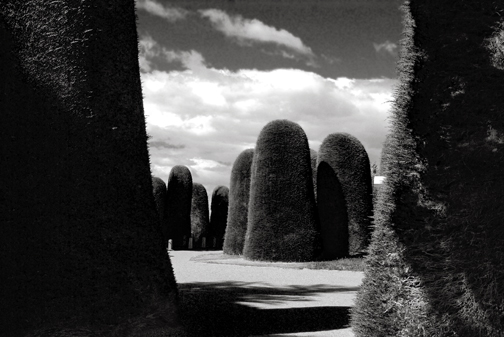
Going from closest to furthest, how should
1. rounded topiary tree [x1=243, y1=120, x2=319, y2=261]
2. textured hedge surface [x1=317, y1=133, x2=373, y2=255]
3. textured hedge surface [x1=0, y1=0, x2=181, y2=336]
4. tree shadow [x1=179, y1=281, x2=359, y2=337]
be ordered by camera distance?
textured hedge surface [x1=0, y1=0, x2=181, y2=336], tree shadow [x1=179, y1=281, x2=359, y2=337], rounded topiary tree [x1=243, y1=120, x2=319, y2=261], textured hedge surface [x1=317, y1=133, x2=373, y2=255]

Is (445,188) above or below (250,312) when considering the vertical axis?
above

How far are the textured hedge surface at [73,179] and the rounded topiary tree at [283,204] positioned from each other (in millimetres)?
10457

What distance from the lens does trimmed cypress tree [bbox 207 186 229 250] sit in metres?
29.3

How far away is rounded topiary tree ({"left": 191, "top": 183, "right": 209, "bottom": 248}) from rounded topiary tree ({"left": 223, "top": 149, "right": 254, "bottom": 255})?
9.52 meters

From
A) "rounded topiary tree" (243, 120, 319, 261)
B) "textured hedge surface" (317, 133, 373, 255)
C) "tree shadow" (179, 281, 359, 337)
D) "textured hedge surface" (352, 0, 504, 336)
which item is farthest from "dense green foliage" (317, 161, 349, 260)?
"textured hedge surface" (352, 0, 504, 336)

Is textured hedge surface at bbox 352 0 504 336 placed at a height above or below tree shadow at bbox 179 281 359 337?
above

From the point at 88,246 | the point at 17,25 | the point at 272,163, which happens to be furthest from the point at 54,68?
the point at 272,163

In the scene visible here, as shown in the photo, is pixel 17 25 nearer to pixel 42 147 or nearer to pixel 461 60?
pixel 42 147

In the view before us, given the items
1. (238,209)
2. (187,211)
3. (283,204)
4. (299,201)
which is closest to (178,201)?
(187,211)

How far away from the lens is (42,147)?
18.1 feet

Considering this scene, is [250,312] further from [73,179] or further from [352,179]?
[352,179]

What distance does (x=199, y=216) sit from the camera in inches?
1175

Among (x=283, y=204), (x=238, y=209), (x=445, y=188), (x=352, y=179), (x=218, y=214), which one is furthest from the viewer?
(x=218, y=214)

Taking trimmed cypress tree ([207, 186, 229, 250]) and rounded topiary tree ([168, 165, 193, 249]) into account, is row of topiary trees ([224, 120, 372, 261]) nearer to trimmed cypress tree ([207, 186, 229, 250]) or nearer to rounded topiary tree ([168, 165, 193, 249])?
rounded topiary tree ([168, 165, 193, 249])
